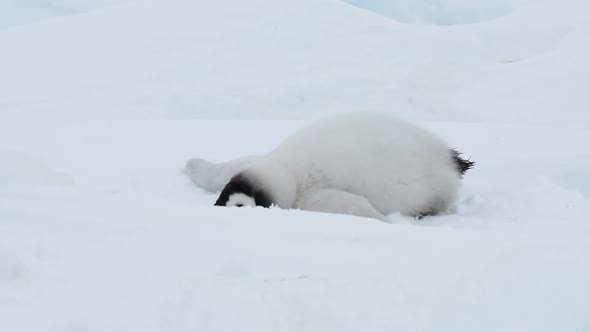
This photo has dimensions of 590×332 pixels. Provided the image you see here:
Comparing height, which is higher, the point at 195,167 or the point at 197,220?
the point at 197,220

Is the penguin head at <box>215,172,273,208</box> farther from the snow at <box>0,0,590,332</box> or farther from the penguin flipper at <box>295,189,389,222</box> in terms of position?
the snow at <box>0,0,590,332</box>

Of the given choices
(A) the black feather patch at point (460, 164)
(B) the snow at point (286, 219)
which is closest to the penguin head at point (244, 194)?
(B) the snow at point (286, 219)

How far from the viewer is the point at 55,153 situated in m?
4.64

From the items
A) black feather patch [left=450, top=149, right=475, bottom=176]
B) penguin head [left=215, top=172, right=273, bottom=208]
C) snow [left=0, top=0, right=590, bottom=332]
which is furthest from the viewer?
black feather patch [left=450, top=149, right=475, bottom=176]

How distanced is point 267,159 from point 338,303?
210 cm

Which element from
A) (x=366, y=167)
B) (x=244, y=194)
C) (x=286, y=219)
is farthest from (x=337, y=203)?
(x=286, y=219)

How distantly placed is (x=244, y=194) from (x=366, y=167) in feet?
2.68

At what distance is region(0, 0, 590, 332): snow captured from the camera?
160 centimetres

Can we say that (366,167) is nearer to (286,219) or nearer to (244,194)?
(244,194)

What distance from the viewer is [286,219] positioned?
2270 millimetres

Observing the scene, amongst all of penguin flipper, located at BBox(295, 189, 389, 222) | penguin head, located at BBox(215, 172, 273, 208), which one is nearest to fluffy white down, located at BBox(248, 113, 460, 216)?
penguin flipper, located at BBox(295, 189, 389, 222)

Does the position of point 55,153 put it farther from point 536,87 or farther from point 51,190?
point 536,87

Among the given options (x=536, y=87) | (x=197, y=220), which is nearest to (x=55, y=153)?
(x=197, y=220)

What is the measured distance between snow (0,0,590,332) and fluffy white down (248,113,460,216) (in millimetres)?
151
